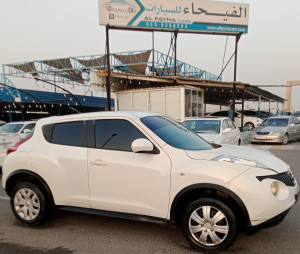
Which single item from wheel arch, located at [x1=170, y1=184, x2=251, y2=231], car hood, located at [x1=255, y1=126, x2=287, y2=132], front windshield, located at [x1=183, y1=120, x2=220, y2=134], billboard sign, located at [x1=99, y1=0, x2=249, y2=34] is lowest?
car hood, located at [x1=255, y1=126, x2=287, y2=132]

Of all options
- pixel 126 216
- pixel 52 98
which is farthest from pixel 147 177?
pixel 52 98

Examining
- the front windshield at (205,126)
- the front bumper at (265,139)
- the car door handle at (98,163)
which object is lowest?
the front bumper at (265,139)

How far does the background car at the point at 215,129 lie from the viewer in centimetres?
788

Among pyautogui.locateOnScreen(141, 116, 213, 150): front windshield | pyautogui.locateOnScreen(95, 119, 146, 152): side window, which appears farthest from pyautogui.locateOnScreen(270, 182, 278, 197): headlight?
pyautogui.locateOnScreen(95, 119, 146, 152): side window

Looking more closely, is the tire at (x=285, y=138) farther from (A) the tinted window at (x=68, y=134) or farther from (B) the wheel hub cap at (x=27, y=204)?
(B) the wheel hub cap at (x=27, y=204)

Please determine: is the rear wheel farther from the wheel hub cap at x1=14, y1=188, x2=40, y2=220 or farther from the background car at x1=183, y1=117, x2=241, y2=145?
the wheel hub cap at x1=14, y1=188, x2=40, y2=220

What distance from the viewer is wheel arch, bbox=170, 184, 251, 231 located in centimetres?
276

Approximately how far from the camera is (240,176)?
110 inches

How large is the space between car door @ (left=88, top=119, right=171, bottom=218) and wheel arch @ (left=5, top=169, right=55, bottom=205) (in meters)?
0.76

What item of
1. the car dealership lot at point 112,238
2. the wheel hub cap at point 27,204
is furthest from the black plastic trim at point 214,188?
the wheel hub cap at point 27,204

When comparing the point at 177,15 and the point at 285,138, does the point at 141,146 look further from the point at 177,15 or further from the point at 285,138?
the point at 177,15

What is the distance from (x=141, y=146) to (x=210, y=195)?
0.99 m

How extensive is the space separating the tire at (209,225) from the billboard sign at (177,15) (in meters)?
16.7

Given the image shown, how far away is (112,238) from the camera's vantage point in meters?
3.38
